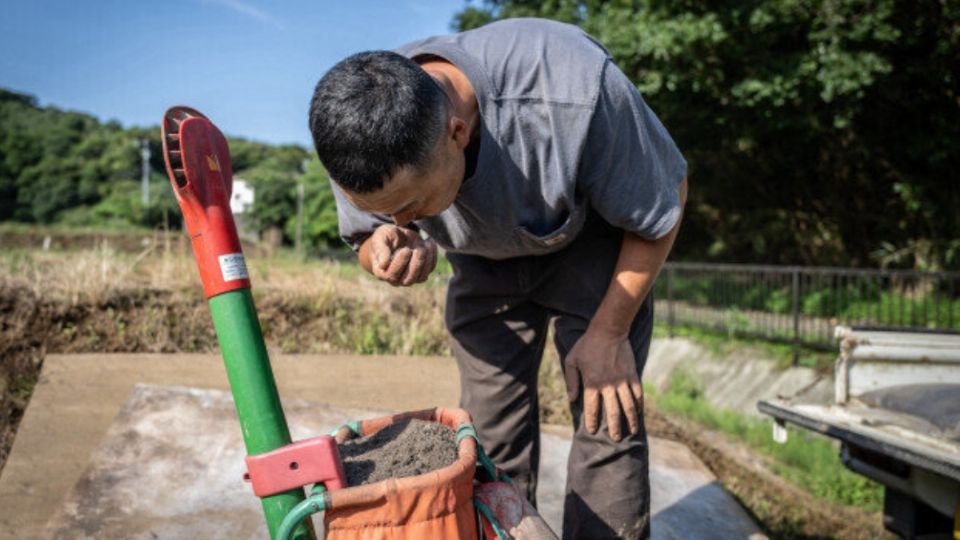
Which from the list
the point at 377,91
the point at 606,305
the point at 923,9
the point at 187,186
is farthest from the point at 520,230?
the point at 923,9

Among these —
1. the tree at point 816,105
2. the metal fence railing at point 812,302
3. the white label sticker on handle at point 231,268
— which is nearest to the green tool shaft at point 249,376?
the white label sticker on handle at point 231,268

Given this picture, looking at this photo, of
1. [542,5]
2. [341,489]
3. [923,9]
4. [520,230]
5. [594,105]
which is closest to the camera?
[341,489]

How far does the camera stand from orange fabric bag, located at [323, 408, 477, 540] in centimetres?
127

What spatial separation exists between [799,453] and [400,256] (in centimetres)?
563

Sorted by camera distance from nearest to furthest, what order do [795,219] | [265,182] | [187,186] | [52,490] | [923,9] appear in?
[187,186] → [52,490] → [923,9] → [795,219] → [265,182]

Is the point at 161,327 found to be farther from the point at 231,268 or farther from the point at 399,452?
the point at 399,452

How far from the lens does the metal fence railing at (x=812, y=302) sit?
8.71m

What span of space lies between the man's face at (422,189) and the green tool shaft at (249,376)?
0.32m

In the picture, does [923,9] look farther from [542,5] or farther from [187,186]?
[187,186]

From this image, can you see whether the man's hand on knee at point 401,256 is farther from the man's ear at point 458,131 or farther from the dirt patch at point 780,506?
the dirt patch at point 780,506

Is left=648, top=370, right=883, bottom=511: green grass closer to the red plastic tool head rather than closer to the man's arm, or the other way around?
the man's arm

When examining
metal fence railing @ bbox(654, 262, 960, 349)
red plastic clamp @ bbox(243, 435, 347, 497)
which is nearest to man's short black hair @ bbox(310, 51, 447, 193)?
red plastic clamp @ bbox(243, 435, 347, 497)

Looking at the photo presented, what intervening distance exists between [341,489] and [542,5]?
15.4 metres

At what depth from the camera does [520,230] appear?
5.98 ft
